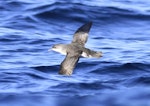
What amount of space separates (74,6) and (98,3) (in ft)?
2.95

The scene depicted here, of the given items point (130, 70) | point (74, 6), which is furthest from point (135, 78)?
point (74, 6)

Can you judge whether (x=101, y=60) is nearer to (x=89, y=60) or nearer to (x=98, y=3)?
(x=89, y=60)

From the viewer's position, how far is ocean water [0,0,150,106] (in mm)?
13305

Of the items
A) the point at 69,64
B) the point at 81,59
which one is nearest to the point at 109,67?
the point at 81,59

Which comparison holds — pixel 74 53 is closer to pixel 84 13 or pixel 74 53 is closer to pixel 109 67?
pixel 109 67

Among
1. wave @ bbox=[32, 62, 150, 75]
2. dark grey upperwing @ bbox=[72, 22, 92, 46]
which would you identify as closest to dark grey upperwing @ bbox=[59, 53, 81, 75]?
dark grey upperwing @ bbox=[72, 22, 92, 46]

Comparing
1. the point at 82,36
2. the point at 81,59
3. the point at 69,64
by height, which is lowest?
the point at 81,59

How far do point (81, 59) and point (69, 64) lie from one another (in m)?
3.96

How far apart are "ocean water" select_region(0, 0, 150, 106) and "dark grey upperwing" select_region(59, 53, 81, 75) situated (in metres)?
1.23

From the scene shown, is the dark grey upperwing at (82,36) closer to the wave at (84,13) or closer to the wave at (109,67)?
the wave at (109,67)

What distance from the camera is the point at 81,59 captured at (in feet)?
51.6

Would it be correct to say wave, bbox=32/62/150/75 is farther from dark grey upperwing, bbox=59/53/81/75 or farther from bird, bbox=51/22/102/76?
dark grey upperwing, bbox=59/53/81/75

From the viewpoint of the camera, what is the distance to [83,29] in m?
13.3

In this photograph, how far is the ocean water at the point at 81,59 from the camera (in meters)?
13.3
